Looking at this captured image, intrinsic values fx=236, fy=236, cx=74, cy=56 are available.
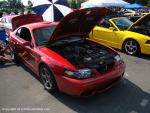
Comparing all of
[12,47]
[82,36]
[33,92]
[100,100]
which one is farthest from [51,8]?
[100,100]

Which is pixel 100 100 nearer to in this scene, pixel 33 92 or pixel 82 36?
pixel 33 92

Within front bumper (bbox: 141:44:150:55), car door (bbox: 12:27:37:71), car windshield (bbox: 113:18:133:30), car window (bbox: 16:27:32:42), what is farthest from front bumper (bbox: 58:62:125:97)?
car windshield (bbox: 113:18:133:30)

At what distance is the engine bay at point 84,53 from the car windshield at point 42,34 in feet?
1.36

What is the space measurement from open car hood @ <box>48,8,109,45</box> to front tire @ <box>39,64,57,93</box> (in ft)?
2.17

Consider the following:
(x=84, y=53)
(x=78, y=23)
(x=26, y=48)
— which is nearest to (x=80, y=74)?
(x=84, y=53)

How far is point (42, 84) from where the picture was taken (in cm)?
581

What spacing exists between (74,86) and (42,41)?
1.82 m

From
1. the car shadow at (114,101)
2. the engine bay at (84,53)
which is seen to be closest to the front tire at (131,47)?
the engine bay at (84,53)

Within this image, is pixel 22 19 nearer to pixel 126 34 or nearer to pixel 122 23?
pixel 122 23

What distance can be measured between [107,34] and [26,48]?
3844 mm

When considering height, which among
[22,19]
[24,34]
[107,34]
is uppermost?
[22,19]

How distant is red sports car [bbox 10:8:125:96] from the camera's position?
4.48m

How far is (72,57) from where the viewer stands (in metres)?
4.96

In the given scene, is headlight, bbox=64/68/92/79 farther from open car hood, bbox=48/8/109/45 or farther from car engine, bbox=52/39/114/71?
open car hood, bbox=48/8/109/45
